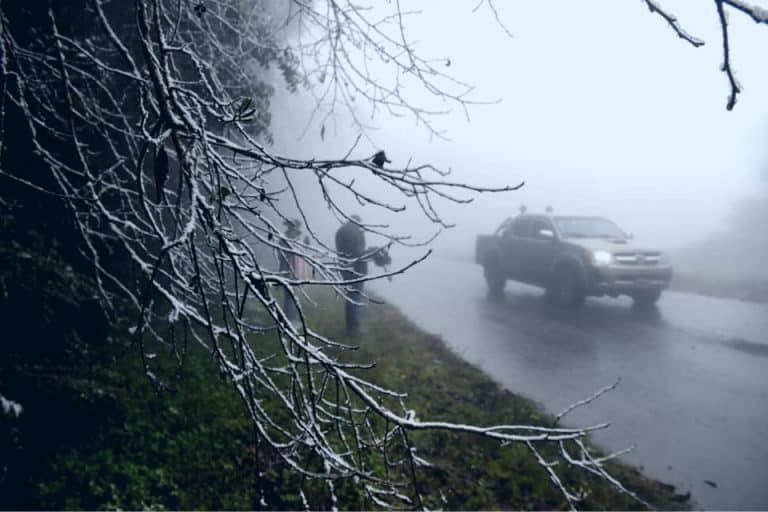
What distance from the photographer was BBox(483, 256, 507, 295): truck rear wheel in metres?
11.7

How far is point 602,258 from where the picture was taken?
8.66m

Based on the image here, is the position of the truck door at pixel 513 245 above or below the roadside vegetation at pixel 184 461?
above

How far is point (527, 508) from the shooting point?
11.3 feet

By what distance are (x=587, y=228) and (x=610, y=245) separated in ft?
4.03

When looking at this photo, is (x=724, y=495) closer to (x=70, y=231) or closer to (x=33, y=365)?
(x=33, y=365)

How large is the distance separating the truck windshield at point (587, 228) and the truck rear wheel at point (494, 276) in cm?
201

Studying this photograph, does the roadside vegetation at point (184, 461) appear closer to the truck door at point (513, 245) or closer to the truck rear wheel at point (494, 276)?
the truck door at point (513, 245)

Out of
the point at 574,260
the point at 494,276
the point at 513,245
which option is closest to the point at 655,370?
the point at 574,260

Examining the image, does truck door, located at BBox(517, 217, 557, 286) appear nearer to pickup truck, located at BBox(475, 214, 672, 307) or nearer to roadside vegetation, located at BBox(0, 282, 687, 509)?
pickup truck, located at BBox(475, 214, 672, 307)

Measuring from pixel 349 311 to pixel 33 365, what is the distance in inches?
162

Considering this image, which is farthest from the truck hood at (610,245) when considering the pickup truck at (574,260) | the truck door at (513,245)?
the truck door at (513,245)

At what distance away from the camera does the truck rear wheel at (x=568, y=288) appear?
9.16 metres

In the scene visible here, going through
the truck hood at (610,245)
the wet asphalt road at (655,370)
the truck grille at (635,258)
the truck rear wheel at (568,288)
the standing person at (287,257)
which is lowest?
the wet asphalt road at (655,370)

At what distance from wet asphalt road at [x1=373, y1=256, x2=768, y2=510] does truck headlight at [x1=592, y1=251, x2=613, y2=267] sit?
1.04 m
